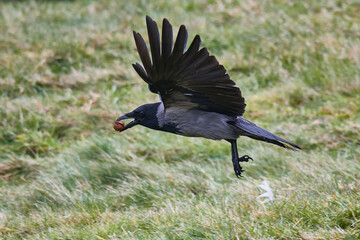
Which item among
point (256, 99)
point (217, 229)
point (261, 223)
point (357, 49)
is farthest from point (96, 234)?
point (357, 49)

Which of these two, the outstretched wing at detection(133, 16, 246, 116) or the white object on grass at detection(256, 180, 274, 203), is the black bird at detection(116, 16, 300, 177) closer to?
the outstretched wing at detection(133, 16, 246, 116)

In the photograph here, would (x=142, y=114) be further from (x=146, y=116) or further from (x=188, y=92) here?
(x=188, y=92)

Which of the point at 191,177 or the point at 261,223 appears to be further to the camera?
the point at 191,177

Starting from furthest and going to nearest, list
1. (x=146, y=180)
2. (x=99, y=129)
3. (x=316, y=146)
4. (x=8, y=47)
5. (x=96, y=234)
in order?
(x=8, y=47) → (x=99, y=129) → (x=316, y=146) → (x=146, y=180) → (x=96, y=234)

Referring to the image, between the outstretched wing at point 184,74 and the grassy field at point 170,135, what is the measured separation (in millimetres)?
730

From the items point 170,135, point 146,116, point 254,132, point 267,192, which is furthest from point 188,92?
point 170,135

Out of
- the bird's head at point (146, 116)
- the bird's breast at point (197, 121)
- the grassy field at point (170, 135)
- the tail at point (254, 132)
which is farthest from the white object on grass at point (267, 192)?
the bird's head at point (146, 116)

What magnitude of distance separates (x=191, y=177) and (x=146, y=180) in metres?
0.39

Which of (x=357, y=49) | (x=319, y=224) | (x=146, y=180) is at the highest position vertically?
(x=357, y=49)

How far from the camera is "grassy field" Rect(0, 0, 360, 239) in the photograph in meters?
3.67

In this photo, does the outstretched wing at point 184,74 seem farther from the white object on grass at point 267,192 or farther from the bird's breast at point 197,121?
the white object on grass at point 267,192

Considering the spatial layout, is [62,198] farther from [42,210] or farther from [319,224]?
[319,224]

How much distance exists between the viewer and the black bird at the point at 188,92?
10.7ft

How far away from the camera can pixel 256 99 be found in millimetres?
6480
